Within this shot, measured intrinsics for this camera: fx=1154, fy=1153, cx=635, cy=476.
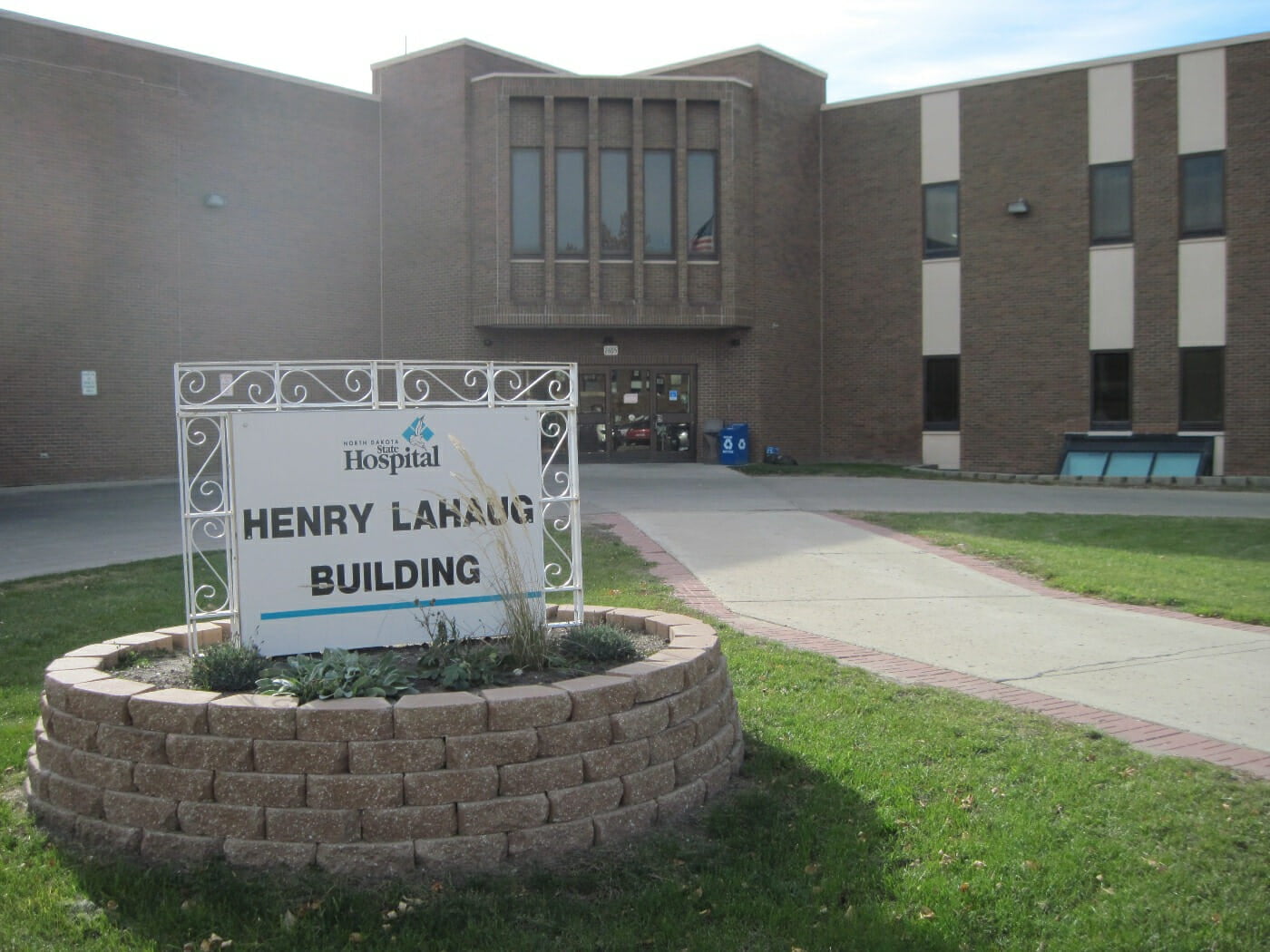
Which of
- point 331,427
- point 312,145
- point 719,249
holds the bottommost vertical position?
point 331,427

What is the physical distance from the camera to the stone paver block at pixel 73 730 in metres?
4.55

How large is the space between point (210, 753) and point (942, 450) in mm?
24460

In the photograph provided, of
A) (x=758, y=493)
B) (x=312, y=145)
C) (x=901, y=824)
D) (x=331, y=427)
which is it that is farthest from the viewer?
(x=312, y=145)

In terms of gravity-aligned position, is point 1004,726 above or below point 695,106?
below

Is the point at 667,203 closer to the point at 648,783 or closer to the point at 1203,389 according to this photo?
the point at 1203,389

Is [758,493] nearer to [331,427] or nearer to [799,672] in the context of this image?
[799,672]

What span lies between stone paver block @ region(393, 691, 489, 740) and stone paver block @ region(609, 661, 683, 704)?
68 centimetres

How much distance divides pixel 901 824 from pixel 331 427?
3016mm

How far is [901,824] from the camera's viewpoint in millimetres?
4617

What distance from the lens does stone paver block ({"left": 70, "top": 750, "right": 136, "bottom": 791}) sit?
4.42 meters

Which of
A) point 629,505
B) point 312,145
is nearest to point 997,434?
point 629,505

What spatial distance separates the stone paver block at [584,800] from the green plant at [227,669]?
4.57 ft

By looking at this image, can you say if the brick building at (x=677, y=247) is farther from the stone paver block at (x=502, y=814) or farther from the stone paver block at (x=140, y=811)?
the stone paver block at (x=502, y=814)

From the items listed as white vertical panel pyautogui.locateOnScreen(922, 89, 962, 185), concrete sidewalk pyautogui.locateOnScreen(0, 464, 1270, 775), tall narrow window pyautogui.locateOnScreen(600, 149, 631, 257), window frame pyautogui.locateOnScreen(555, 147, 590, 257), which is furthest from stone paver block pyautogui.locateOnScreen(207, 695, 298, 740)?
white vertical panel pyautogui.locateOnScreen(922, 89, 962, 185)
